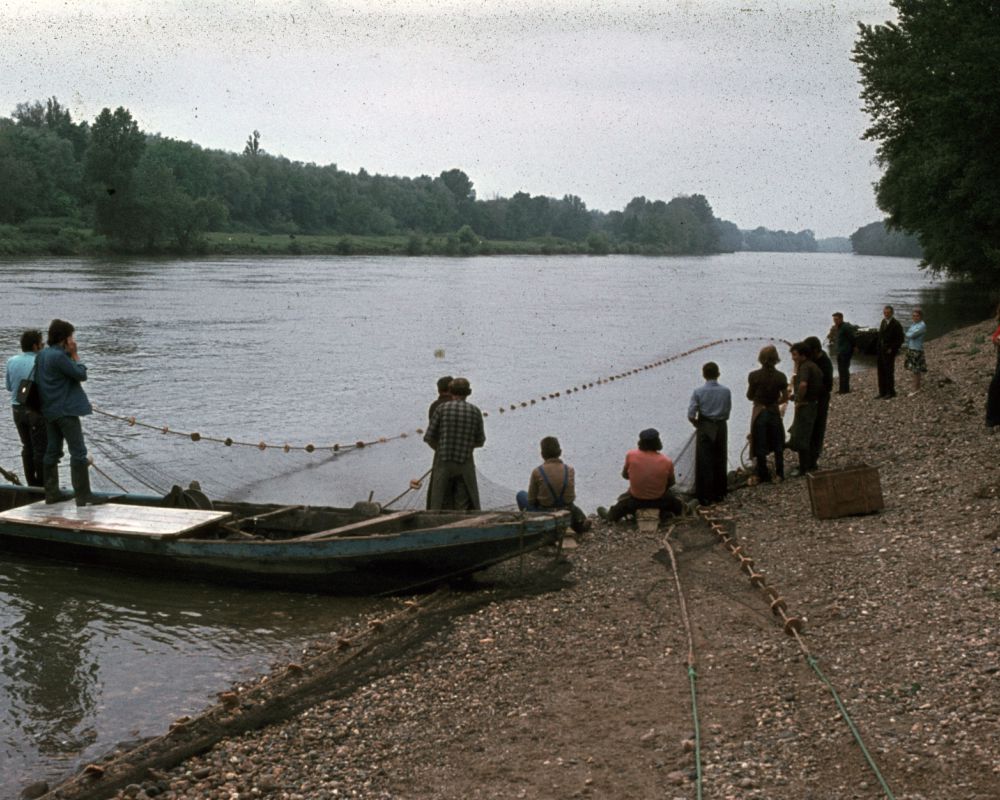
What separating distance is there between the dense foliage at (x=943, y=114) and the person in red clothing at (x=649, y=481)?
2732 cm

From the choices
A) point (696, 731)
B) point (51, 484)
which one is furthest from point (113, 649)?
point (696, 731)

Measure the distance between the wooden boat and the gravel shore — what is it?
2.03 feet

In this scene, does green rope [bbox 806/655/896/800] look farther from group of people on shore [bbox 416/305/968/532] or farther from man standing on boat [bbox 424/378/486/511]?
man standing on boat [bbox 424/378/486/511]

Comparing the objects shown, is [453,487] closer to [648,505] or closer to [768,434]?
[648,505]

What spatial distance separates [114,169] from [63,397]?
11151 centimetres

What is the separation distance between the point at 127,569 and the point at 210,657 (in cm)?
270

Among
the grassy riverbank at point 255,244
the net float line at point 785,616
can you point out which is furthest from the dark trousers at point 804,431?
the grassy riverbank at point 255,244

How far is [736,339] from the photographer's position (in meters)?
49.8

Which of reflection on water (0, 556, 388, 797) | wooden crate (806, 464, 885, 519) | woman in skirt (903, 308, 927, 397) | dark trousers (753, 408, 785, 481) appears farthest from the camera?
woman in skirt (903, 308, 927, 397)

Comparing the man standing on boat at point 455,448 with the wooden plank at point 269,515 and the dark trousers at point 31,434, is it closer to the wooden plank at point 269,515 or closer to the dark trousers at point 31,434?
the wooden plank at point 269,515

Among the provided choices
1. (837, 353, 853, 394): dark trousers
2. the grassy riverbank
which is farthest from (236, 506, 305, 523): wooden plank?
the grassy riverbank

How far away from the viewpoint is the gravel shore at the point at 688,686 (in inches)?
274

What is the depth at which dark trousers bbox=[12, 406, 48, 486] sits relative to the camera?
14453 mm

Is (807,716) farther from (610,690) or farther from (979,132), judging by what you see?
(979,132)
